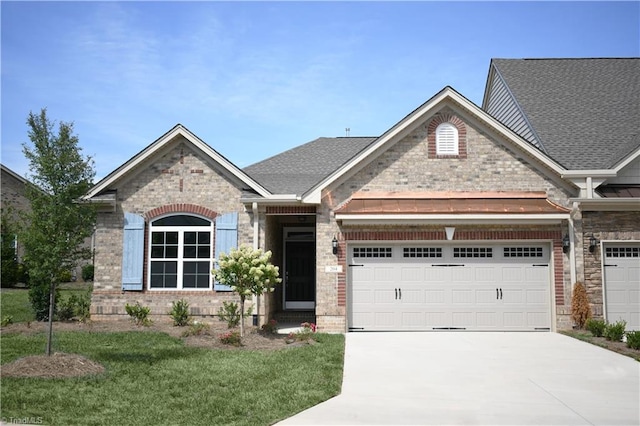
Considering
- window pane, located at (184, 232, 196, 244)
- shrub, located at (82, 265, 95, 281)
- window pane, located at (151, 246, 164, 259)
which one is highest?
window pane, located at (184, 232, 196, 244)

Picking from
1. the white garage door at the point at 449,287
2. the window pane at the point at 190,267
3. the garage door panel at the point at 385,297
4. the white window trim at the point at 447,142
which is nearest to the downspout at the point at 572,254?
the white garage door at the point at 449,287

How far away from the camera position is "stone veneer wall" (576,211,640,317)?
14.8 meters

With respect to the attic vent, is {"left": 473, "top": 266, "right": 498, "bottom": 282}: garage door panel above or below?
below

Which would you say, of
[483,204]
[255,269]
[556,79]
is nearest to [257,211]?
[255,269]

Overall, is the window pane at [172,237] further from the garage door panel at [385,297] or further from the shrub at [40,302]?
the garage door panel at [385,297]

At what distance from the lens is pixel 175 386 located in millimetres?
→ 8391

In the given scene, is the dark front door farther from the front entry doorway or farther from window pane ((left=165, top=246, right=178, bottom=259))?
window pane ((left=165, top=246, right=178, bottom=259))

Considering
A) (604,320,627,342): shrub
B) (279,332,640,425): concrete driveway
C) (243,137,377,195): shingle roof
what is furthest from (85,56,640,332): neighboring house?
(279,332,640,425): concrete driveway

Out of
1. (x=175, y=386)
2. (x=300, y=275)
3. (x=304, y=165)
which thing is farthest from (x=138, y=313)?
(x=304, y=165)

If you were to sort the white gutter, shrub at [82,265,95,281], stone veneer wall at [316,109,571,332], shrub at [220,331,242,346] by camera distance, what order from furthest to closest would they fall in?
shrub at [82,265,95,281]
stone veneer wall at [316,109,571,332]
the white gutter
shrub at [220,331,242,346]

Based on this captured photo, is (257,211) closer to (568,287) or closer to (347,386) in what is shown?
(347,386)

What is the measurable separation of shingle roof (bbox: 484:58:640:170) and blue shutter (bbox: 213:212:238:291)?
946cm

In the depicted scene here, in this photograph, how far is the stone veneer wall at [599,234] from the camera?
48.4 feet

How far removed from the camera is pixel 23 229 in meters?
9.98
